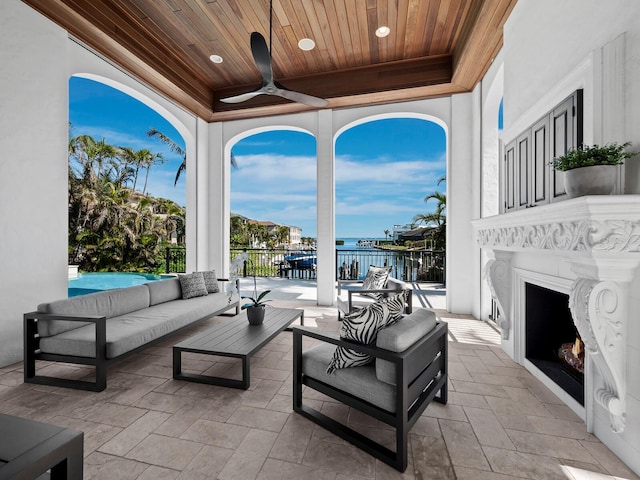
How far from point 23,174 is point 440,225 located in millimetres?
6642

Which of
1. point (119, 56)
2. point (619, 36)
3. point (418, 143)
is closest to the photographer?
point (619, 36)

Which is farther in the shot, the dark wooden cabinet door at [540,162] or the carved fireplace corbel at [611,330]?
the dark wooden cabinet door at [540,162]

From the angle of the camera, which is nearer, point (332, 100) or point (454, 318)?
point (454, 318)

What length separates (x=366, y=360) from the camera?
74.2 inches

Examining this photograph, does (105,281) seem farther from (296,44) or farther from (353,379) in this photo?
(353,379)

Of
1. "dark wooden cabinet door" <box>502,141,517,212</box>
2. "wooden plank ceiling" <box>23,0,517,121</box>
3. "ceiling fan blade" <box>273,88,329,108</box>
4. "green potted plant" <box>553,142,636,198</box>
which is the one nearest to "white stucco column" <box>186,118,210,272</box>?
"wooden plank ceiling" <box>23,0,517,121</box>

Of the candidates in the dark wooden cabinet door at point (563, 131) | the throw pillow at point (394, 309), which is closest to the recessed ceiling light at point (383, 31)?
→ the dark wooden cabinet door at point (563, 131)

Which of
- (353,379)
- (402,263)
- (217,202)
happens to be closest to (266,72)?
(353,379)

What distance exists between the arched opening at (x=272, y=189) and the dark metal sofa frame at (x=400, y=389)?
34.8 ft

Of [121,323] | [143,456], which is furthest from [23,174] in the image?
[143,456]

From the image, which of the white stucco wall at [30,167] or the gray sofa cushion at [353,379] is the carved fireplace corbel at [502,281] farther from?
the white stucco wall at [30,167]

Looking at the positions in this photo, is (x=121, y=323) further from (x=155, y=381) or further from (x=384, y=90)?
(x=384, y=90)

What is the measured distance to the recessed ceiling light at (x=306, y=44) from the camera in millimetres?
4049

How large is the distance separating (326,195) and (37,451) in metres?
4.66
